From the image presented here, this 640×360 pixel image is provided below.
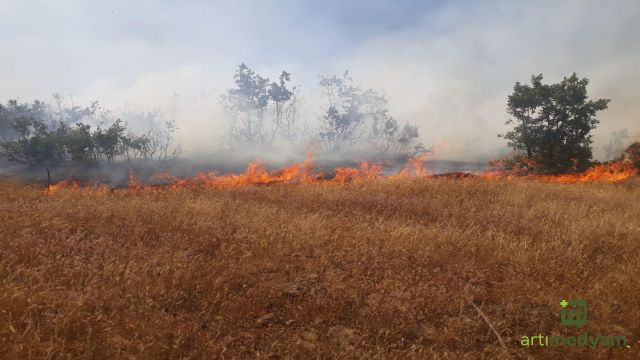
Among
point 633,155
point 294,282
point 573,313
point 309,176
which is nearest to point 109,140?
point 309,176

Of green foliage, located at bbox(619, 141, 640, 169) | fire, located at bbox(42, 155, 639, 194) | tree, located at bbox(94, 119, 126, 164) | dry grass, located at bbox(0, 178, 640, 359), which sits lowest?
dry grass, located at bbox(0, 178, 640, 359)

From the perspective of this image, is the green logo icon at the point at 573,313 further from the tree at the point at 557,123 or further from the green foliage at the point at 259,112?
the green foliage at the point at 259,112

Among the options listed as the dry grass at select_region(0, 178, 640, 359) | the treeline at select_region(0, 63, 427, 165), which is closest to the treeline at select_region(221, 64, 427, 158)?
the treeline at select_region(0, 63, 427, 165)

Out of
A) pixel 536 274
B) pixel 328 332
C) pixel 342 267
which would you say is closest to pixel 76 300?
pixel 328 332

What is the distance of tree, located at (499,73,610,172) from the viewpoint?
84.3ft

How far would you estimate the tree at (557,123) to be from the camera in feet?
84.3

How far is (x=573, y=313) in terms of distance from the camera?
198 inches

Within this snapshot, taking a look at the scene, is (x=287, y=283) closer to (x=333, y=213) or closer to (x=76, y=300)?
(x=76, y=300)

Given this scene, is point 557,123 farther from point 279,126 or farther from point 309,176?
point 279,126

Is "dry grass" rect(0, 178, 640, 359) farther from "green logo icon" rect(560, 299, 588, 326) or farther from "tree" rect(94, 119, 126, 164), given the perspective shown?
"tree" rect(94, 119, 126, 164)

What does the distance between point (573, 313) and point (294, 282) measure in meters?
3.80

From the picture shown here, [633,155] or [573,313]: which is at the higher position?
[633,155]

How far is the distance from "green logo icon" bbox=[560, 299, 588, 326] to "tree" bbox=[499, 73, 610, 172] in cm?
2410

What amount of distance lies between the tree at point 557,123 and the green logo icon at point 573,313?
79.1 feet
